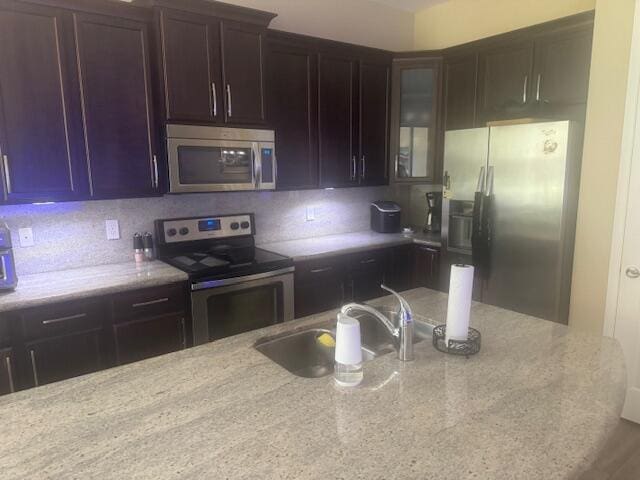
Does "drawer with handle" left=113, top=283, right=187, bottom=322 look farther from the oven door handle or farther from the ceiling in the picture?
the ceiling

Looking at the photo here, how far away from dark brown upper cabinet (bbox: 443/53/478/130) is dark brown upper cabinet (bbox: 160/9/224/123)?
6.20 feet

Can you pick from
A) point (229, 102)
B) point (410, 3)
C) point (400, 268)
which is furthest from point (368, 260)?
point (410, 3)

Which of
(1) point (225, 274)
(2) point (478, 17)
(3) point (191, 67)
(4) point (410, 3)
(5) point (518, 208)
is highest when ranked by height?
(4) point (410, 3)

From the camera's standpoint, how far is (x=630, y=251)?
252cm

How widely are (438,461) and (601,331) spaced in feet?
7.71

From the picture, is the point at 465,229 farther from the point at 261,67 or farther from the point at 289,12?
the point at 289,12

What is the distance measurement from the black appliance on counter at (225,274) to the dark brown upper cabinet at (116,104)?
0.46 m

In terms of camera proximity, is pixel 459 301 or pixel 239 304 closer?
pixel 459 301

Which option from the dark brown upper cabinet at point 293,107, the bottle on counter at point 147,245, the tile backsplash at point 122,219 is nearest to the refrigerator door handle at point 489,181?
the dark brown upper cabinet at point 293,107

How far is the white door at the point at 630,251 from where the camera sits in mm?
2418

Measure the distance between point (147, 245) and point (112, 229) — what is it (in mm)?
230

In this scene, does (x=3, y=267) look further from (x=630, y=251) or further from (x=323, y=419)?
(x=630, y=251)

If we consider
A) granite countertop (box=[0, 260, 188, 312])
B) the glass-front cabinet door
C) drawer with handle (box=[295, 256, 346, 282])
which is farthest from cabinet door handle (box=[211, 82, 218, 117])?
the glass-front cabinet door

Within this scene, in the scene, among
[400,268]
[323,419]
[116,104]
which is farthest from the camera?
[400,268]
